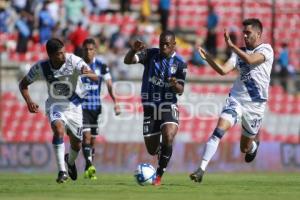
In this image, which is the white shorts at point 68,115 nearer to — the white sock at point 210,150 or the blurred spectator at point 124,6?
the white sock at point 210,150

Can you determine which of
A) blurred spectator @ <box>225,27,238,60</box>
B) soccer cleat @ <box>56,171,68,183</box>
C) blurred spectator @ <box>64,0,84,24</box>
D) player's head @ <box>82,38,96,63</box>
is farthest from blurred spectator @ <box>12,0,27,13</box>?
soccer cleat @ <box>56,171,68,183</box>

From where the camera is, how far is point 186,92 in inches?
1107

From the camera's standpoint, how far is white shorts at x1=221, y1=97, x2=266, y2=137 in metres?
15.1

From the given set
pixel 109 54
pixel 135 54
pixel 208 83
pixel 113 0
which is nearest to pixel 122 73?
pixel 109 54

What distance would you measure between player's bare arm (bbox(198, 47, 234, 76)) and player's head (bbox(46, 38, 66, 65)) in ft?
8.50

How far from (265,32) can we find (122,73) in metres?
5.69

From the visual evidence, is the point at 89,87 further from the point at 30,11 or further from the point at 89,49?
the point at 30,11

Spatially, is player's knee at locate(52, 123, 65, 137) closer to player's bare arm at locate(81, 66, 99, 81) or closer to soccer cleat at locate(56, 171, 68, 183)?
soccer cleat at locate(56, 171, 68, 183)

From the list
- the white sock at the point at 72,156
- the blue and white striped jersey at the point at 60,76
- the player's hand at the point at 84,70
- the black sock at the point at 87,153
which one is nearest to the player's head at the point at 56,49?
the blue and white striped jersey at the point at 60,76

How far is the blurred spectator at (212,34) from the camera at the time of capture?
29641mm

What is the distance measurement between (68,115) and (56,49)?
4.31ft

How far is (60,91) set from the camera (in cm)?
1587

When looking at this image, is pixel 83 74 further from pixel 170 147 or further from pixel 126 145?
pixel 126 145

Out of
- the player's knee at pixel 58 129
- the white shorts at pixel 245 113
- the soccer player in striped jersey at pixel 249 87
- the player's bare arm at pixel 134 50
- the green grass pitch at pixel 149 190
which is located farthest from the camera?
the player's knee at pixel 58 129
